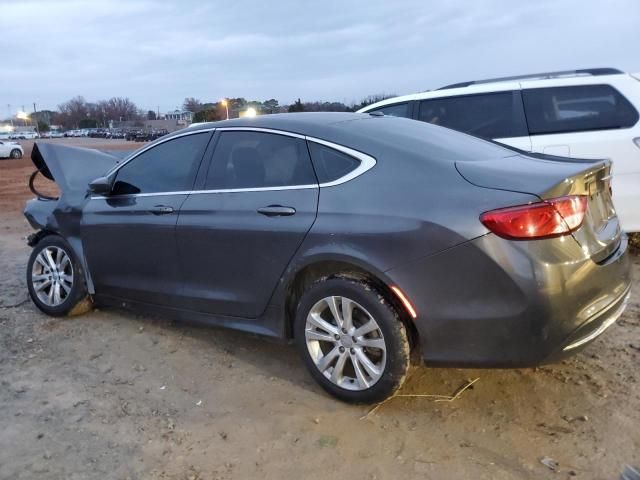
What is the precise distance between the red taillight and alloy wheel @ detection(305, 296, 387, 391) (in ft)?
2.78

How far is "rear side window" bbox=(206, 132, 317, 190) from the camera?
3.61m

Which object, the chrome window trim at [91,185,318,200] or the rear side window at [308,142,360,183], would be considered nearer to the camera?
the rear side window at [308,142,360,183]

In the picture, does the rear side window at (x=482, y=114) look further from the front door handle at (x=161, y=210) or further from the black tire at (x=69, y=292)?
the black tire at (x=69, y=292)

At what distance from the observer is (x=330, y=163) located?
137 inches

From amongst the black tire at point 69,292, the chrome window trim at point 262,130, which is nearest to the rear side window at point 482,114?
→ the chrome window trim at point 262,130

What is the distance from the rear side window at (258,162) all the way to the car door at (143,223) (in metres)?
0.21

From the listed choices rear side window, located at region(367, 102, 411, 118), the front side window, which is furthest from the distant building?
the front side window

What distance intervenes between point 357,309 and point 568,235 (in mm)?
1173

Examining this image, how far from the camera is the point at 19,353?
4.41 m

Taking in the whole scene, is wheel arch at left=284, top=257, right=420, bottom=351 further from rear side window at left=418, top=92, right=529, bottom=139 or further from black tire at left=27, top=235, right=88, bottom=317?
rear side window at left=418, top=92, right=529, bottom=139

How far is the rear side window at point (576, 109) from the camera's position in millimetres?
5809

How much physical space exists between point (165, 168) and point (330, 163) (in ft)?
5.03

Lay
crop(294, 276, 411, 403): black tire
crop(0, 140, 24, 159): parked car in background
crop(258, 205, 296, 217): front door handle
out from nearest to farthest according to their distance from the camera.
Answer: crop(294, 276, 411, 403): black tire
crop(258, 205, 296, 217): front door handle
crop(0, 140, 24, 159): parked car in background

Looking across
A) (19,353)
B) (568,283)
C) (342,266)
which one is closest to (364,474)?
(342,266)
